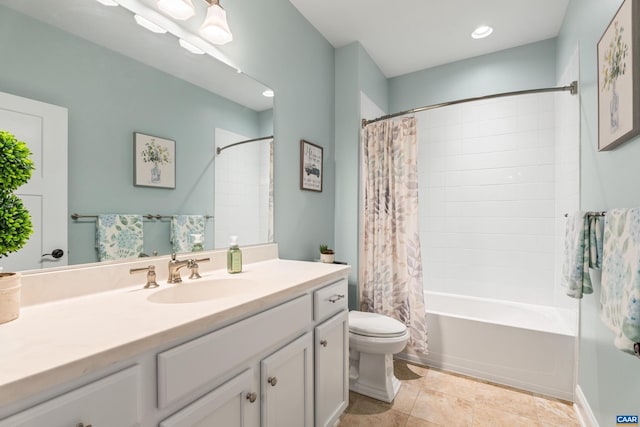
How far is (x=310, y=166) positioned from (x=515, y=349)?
1928 mm

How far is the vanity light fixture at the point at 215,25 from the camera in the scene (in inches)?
54.5

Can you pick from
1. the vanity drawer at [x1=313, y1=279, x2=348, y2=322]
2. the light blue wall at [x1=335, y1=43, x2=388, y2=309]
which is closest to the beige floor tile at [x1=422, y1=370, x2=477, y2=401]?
the light blue wall at [x1=335, y1=43, x2=388, y2=309]

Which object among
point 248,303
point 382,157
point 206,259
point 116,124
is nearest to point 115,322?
point 248,303

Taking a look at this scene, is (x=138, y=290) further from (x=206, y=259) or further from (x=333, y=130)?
(x=333, y=130)

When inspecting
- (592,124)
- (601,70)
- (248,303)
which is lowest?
(248,303)

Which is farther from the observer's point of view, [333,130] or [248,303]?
[333,130]

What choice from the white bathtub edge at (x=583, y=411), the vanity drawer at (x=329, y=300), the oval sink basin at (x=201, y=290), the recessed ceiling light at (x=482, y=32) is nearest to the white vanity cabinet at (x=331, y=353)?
the vanity drawer at (x=329, y=300)

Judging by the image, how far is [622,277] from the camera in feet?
3.23

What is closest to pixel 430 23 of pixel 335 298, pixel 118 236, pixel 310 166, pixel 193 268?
pixel 310 166

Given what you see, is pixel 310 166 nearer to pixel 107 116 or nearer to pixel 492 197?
pixel 107 116

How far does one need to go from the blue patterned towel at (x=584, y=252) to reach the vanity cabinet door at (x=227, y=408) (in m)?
1.55

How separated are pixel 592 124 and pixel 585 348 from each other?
1.26 metres

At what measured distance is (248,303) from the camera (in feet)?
3.16

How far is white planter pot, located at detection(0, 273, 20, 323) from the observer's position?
74cm
